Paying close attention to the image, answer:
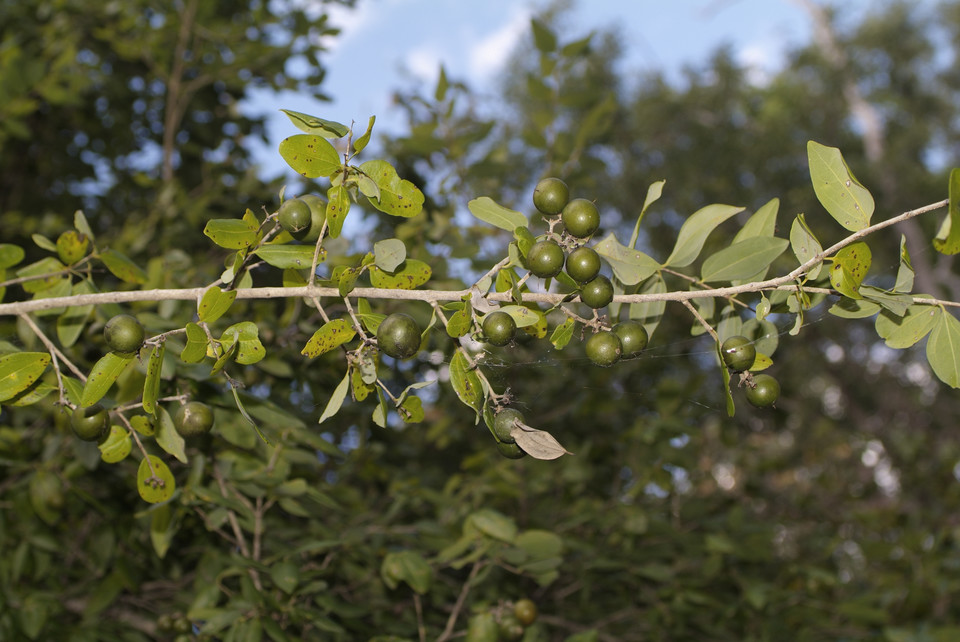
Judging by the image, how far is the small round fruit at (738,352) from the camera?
4.29 feet

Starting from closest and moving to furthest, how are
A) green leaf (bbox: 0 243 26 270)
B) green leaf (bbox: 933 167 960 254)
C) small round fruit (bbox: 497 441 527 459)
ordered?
green leaf (bbox: 933 167 960 254) → small round fruit (bbox: 497 441 527 459) → green leaf (bbox: 0 243 26 270)

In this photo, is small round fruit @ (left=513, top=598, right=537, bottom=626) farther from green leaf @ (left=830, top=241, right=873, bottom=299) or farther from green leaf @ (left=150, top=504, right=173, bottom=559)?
green leaf @ (left=830, top=241, right=873, bottom=299)

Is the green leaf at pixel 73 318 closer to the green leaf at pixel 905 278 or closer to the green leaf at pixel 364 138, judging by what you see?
the green leaf at pixel 364 138

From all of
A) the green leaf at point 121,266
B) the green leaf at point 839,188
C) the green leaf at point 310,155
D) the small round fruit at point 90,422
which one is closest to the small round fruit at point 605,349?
the green leaf at point 839,188

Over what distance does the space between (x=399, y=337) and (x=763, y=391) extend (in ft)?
2.28

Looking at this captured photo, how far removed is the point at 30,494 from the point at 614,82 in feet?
57.4

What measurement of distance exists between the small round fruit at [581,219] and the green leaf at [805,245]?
34 centimetres

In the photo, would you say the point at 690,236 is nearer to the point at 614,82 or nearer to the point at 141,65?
the point at 141,65

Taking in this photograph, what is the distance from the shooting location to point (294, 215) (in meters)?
1.28

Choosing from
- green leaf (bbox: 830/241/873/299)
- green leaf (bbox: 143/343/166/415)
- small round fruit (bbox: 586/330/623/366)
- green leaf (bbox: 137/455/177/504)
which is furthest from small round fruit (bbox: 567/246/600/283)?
green leaf (bbox: 137/455/177/504)

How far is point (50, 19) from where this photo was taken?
13.6 ft

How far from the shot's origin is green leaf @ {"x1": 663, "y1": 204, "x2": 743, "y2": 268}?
4.50ft

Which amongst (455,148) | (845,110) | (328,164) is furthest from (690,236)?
(845,110)

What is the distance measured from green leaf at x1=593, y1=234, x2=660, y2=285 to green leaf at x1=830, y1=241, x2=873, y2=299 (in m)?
0.30
